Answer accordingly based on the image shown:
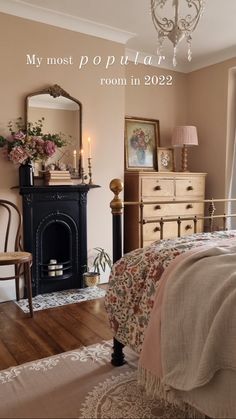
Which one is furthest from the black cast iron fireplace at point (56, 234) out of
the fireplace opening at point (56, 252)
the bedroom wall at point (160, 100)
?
the bedroom wall at point (160, 100)

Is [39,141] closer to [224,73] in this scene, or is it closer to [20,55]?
[20,55]

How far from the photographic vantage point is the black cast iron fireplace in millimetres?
3354

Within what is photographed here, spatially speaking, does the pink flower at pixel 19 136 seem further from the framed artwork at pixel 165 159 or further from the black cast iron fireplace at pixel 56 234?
the framed artwork at pixel 165 159

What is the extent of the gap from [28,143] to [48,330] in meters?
1.63

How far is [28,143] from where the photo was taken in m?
3.17

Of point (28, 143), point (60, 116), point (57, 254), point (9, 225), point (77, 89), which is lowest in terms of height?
point (57, 254)

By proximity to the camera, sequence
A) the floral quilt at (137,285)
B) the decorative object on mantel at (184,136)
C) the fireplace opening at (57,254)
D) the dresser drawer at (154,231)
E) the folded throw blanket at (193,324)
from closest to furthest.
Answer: the folded throw blanket at (193,324) < the floral quilt at (137,285) < the fireplace opening at (57,254) < the dresser drawer at (154,231) < the decorative object on mantel at (184,136)

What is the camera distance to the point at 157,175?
4000mm

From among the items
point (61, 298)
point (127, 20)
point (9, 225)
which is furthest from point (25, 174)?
point (127, 20)

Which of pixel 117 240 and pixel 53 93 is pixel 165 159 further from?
pixel 117 240

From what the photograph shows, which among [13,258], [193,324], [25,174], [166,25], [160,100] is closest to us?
[193,324]

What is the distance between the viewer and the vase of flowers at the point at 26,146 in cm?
312

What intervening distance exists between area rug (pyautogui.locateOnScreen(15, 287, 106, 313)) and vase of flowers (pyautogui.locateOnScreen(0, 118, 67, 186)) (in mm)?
1105

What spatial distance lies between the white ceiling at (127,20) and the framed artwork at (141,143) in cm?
88
